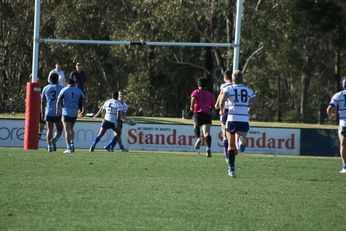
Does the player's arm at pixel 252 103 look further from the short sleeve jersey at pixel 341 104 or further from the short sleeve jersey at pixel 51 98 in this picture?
the short sleeve jersey at pixel 51 98

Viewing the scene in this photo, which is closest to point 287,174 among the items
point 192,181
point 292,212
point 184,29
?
point 192,181

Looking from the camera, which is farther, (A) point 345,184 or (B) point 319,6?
(B) point 319,6

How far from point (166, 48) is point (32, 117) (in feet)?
83.7

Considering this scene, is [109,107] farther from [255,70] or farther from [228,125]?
[255,70]

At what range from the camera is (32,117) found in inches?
923

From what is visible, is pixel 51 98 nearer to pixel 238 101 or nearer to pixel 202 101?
pixel 202 101

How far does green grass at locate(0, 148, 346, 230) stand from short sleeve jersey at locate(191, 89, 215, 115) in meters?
4.80

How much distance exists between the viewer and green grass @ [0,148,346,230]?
9188 millimetres

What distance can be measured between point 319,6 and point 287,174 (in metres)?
29.2

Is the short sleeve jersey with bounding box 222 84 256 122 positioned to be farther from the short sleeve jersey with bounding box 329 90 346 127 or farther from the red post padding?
the red post padding

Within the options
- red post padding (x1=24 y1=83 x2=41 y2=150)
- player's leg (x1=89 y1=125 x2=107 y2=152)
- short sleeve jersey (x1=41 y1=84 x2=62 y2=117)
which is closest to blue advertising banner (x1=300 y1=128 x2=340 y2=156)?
player's leg (x1=89 y1=125 x2=107 y2=152)

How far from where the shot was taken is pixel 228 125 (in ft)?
49.3

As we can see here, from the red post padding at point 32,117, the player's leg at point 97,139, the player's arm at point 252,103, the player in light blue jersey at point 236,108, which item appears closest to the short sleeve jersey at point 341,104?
the player's arm at point 252,103

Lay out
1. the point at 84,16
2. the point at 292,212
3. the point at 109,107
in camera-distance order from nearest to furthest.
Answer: the point at 292,212
the point at 109,107
the point at 84,16
